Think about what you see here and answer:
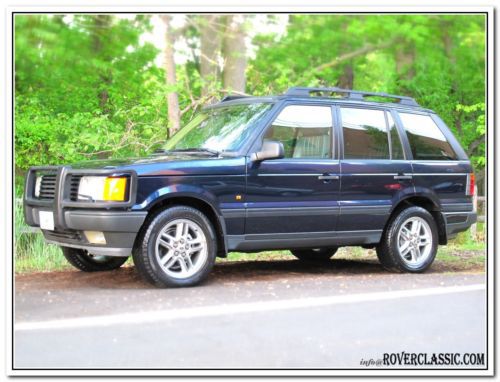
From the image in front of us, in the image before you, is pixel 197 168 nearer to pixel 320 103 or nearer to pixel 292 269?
pixel 320 103

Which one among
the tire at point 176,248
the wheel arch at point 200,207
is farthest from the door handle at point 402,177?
the tire at point 176,248

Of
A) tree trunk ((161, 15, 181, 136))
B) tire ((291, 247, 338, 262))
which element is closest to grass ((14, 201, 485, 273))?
tire ((291, 247, 338, 262))

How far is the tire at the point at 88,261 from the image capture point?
8.21 metres

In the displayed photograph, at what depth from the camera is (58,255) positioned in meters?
9.20

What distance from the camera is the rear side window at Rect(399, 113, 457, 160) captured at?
9.24 metres

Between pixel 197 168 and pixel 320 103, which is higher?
pixel 320 103

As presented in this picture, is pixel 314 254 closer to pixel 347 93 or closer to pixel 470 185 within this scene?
pixel 470 185

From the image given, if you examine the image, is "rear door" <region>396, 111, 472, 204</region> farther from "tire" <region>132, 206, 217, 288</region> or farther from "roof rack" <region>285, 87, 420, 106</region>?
"tire" <region>132, 206, 217, 288</region>

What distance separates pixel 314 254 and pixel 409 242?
5.13 ft

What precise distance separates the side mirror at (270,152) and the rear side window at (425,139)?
231cm
